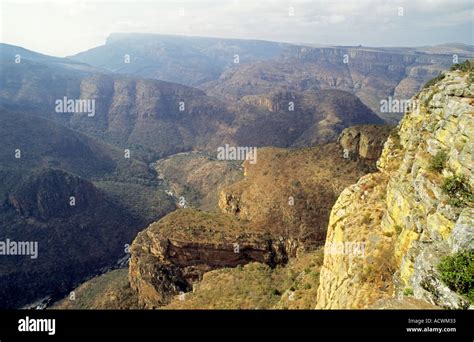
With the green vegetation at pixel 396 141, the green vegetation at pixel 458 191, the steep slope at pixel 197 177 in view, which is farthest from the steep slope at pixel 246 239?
the steep slope at pixel 197 177

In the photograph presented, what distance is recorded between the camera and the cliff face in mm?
13461

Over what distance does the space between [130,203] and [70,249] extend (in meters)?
20.5

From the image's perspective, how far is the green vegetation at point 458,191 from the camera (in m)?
15.0

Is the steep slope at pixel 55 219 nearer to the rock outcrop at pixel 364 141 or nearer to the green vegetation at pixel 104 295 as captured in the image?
the green vegetation at pixel 104 295

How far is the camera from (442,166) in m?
17.7

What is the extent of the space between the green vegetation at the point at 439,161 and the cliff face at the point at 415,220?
41 mm

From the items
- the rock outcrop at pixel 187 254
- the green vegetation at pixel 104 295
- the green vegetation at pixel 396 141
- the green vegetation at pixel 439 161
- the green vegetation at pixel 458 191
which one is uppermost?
the green vegetation at pixel 396 141

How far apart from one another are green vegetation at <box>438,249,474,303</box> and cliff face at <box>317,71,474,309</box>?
0.21 m

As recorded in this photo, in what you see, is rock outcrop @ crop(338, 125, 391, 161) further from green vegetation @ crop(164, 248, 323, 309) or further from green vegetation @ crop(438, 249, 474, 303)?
green vegetation @ crop(438, 249, 474, 303)

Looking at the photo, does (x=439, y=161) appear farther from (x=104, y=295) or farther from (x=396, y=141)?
(x=104, y=295)

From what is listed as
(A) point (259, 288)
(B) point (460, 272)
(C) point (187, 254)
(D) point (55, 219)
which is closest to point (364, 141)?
(C) point (187, 254)

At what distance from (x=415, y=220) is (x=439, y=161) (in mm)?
2971
